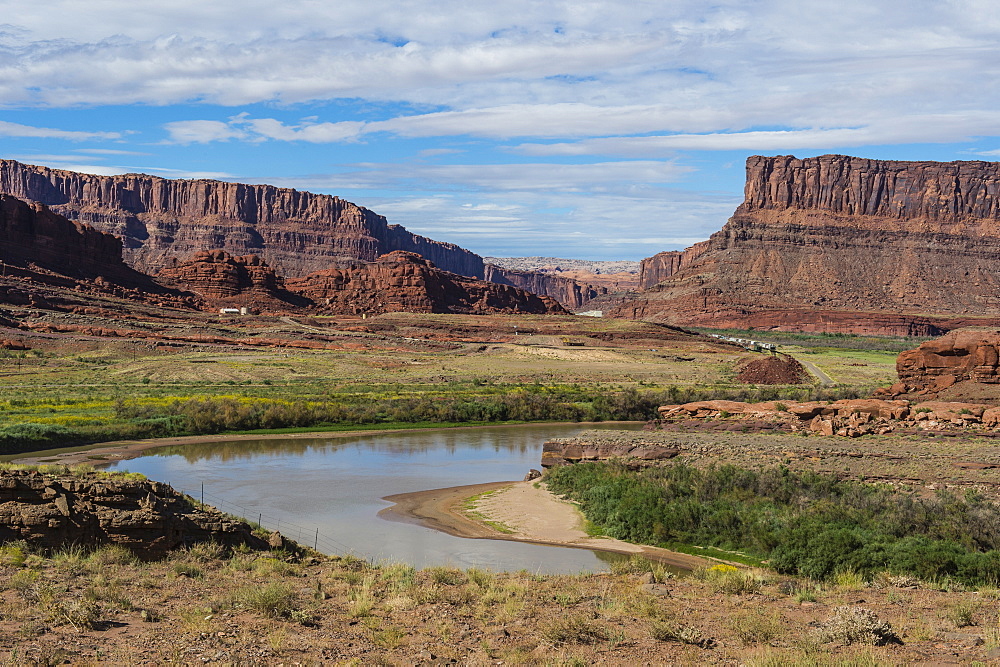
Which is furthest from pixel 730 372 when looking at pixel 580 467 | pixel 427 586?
pixel 427 586

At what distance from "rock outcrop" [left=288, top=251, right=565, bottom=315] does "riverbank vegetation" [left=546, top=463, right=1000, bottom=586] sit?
114902mm

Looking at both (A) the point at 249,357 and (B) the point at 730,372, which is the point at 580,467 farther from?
(A) the point at 249,357

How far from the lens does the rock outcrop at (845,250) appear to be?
16600 cm

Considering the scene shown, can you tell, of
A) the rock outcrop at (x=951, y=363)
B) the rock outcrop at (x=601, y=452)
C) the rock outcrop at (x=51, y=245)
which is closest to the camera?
the rock outcrop at (x=601, y=452)

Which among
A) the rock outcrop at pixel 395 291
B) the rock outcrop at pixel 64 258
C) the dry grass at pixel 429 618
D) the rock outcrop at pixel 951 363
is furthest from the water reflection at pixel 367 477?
the rock outcrop at pixel 395 291

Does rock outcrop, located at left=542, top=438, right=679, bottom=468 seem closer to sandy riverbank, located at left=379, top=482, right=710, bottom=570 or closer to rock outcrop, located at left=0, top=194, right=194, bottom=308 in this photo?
sandy riverbank, located at left=379, top=482, right=710, bottom=570

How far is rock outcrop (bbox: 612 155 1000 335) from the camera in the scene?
16600cm

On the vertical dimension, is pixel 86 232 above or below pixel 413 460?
above

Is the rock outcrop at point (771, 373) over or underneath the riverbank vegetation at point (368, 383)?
over

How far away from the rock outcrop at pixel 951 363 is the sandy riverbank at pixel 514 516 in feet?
78.9

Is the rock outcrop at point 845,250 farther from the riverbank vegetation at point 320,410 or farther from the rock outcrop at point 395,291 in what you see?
the riverbank vegetation at point 320,410

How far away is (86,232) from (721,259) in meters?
113

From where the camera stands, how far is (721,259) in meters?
181

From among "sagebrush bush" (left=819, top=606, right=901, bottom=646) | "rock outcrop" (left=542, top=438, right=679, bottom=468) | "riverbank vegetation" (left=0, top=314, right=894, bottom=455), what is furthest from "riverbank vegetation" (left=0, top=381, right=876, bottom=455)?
"sagebrush bush" (left=819, top=606, right=901, bottom=646)
